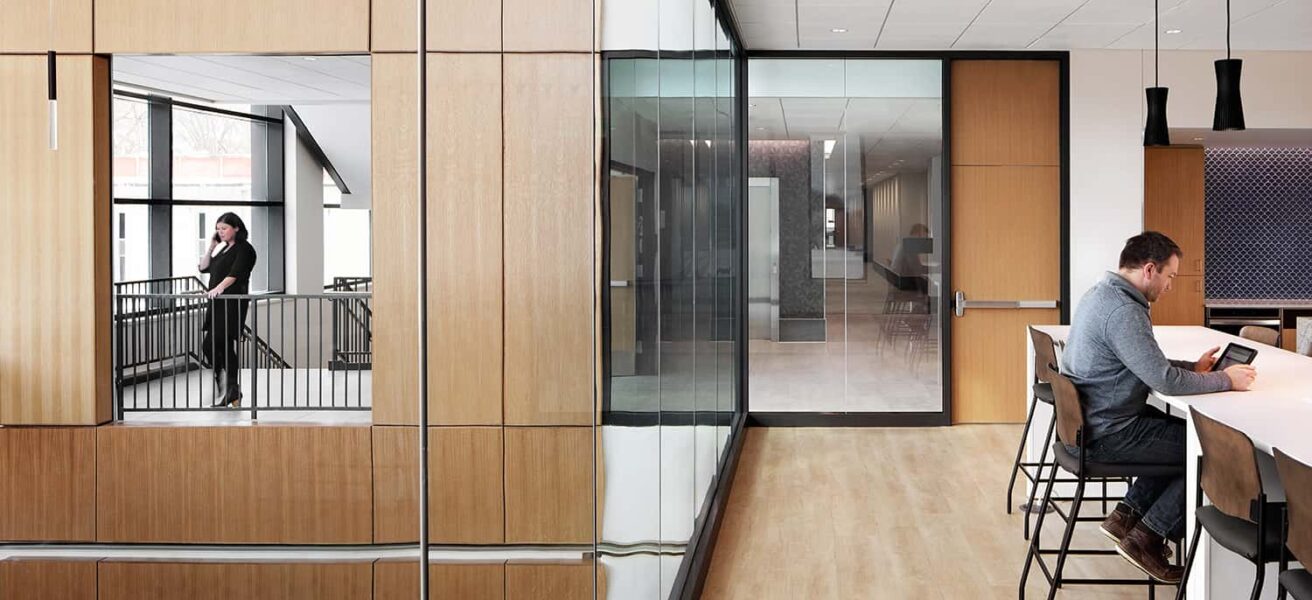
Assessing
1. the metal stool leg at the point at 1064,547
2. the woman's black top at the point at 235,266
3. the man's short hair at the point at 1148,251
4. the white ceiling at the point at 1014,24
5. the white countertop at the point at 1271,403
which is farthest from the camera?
the white ceiling at the point at 1014,24

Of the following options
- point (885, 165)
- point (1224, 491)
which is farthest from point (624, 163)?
point (885, 165)

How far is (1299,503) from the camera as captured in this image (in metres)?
2.31

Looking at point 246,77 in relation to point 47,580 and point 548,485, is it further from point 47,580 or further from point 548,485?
point 548,485

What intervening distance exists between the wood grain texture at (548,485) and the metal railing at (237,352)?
0.42 metres

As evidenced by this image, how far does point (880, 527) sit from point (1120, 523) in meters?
1.20

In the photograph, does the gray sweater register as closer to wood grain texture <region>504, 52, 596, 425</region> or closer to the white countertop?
the white countertop

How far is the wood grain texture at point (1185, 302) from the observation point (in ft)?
28.2

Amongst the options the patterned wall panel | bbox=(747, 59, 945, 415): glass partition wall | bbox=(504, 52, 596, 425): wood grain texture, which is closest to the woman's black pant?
bbox=(504, 52, 596, 425): wood grain texture

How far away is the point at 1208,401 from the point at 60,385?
12.0ft

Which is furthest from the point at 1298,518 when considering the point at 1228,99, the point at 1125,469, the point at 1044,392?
the point at 1228,99

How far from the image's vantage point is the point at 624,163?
97.6 inches

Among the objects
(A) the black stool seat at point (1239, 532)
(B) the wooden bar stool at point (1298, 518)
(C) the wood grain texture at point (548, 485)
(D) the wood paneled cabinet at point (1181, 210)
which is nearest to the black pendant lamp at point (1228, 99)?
(A) the black stool seat at point (1239, 532)

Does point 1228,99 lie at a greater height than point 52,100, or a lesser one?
greater

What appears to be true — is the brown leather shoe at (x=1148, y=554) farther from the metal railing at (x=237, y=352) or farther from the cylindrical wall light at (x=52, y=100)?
the cylindrical wall light at (x=52, y=100)
